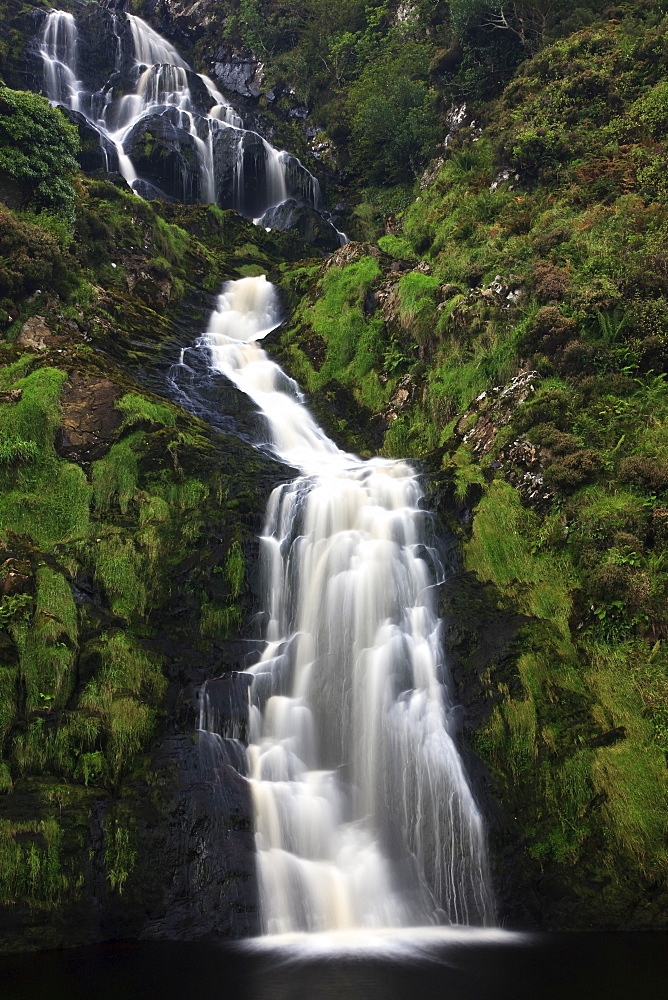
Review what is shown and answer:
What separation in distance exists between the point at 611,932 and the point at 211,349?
1733 centimetres

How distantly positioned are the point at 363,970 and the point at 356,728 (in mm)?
3411

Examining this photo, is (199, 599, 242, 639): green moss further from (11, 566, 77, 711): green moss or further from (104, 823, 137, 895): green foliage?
(104, 823, 137, 895): green foliage

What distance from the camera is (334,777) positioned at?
984 centimetres

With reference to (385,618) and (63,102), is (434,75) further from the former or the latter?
(385,618)

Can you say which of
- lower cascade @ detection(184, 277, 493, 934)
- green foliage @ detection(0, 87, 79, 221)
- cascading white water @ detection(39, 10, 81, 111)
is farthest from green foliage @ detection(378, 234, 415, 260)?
cascading white water @ detection(39, 10, 81, 111)

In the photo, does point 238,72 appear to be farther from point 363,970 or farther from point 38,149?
point 363,970

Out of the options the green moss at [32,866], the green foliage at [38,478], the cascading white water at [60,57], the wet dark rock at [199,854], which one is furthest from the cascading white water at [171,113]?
the green moss at [32,866]

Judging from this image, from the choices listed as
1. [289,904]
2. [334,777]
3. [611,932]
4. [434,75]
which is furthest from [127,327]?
[434,75]

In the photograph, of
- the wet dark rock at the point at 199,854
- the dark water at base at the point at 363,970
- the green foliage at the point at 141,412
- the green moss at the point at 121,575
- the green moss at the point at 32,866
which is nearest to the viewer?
the dark water at base at the point at 363,970

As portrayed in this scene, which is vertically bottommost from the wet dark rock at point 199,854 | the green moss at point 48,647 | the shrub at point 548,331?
the wet dark rock at point 199,854

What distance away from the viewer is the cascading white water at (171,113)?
109 ft

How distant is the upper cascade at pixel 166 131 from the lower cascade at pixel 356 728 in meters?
25.1

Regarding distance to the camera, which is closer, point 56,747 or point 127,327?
point 56,747

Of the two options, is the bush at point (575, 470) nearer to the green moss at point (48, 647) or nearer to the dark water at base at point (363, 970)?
the dark water at base at point (363, 970)
